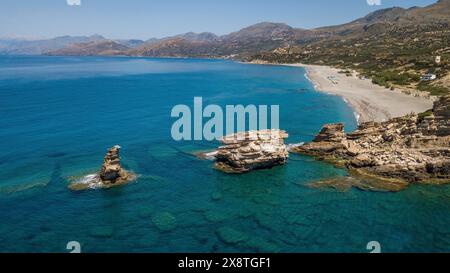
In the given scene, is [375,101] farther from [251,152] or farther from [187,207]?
[187,207]

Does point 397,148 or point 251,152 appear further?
point 251,152

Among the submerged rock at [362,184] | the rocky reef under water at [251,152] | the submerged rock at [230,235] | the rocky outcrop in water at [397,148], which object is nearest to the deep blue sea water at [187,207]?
the submerged rock at [230,235]

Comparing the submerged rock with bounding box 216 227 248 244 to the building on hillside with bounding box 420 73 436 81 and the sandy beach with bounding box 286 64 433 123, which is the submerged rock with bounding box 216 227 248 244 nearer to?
the sandy beach with bounding box 286 64 433 123

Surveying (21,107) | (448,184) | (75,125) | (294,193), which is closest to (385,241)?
(294,193)

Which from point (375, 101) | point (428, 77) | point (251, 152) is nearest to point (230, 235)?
point (251, 152)

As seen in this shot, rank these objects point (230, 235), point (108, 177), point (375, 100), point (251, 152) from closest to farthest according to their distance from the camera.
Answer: point (230, 235) → point (108, 177) → point (251, 152) → point (375, 100)

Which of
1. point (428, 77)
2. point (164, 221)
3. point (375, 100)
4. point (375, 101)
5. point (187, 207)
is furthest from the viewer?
point (428, 77)

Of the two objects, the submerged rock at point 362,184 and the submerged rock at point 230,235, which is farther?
the submerged rock at point 362,184

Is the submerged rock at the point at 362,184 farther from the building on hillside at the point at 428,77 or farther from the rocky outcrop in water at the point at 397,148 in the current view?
the building on hillside at the point at 428,77
